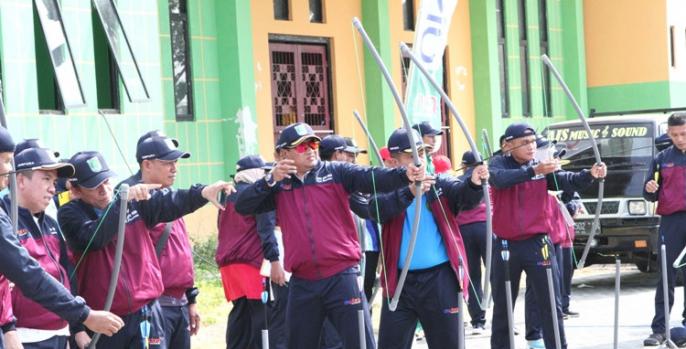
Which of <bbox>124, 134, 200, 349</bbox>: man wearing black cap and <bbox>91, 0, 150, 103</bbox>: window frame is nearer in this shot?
<bbox>124, 134, 200, 349</bbox>: man wearing black cap

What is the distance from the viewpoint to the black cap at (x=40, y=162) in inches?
272

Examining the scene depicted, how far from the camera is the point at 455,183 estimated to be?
9.09 metres

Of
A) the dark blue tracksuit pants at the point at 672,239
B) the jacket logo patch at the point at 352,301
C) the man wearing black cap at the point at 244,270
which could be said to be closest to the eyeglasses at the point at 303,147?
the jacket logo patch at the point at 352,301

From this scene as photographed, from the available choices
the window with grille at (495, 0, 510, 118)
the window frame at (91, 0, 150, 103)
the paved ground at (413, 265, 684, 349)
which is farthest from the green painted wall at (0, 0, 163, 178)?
the window with grille at (495, 0, 510, 118)

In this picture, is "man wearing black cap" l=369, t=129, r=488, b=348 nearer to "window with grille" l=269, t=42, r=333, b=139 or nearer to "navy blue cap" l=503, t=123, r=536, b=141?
"navy blue cap" l=503, t=123, r=536, b=141

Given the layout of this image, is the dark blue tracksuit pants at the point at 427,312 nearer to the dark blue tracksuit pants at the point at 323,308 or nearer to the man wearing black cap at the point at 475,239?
the dark blue tracksuit pants at the point at 323,308

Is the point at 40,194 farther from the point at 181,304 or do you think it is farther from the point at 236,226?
the point at 236,226

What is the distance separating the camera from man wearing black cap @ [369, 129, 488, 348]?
8.80m

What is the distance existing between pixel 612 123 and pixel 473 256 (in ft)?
14.6

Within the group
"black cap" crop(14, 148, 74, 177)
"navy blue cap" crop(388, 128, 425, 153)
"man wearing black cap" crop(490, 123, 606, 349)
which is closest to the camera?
"black cap" crop(14, 148, 74, 177)

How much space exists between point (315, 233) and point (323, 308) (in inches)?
20.2

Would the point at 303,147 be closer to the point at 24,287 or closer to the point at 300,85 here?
the point at 24,287

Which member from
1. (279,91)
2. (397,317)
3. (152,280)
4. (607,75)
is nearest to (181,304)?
(152,280)

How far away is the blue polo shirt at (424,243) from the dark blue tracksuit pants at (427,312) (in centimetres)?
6
